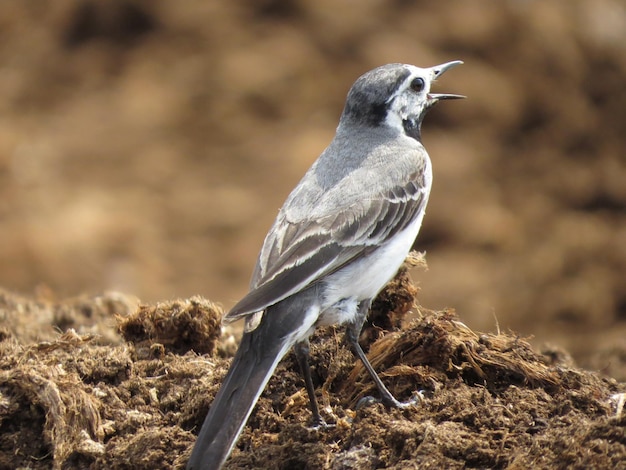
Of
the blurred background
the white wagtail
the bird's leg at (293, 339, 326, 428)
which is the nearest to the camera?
the white wagtail

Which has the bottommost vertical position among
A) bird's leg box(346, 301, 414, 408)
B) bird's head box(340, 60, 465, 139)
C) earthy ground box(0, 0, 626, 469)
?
bird's leg box(346, 301, 414, 408)

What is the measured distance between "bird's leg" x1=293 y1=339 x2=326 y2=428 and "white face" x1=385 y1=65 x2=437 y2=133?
1.66 metres

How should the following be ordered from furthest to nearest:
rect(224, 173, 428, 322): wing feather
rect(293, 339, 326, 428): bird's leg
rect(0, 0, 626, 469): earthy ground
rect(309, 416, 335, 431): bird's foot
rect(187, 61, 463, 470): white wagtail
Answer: rect(0, 0, 626, 469): earthy ground
rect(293, 339, 326, 428): bird's leg
rect(309, 416, 335, 431): bird's foot
rect(224, 173, 428, 322): wing feather
rect(187, 61, 463, 470): white wagtail

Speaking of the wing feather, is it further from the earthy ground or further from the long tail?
the earthy ground

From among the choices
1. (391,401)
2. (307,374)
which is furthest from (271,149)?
(391,401)

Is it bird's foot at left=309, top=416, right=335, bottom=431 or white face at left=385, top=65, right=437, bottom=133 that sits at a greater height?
white face at left=385, top=65, right=437, bottom=133

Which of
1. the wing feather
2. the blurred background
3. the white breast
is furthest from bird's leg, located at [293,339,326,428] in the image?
the blurred background

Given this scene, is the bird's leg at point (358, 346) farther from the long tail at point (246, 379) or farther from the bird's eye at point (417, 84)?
the bird's eye at point (417, 84)

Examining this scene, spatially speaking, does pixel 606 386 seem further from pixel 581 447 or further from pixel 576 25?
pixel 576 25

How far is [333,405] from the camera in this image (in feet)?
19.0

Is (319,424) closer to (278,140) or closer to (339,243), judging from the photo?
(339,243)

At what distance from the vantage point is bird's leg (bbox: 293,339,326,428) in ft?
18.2

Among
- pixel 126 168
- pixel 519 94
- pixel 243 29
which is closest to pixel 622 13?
pixel 519 94

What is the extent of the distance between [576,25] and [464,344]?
355 inches
